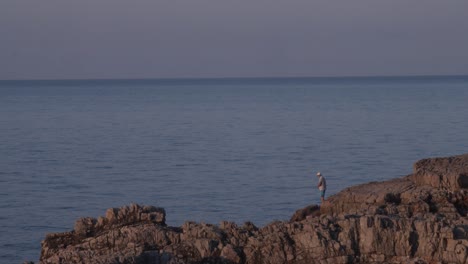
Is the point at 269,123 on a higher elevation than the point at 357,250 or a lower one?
higher

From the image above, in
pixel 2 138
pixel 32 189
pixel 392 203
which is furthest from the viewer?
pixel 2 138

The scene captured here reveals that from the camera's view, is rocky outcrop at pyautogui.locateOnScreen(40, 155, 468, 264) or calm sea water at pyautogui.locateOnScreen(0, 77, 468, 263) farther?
calm sea water at pyautogui.locateOnScreen(0, 77, 468, 263)

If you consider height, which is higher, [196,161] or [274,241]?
[196,161]

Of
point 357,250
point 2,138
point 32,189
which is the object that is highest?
point 2,138

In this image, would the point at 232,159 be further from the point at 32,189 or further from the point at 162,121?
the point at 162,121

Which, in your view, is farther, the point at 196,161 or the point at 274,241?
the point at 196,161

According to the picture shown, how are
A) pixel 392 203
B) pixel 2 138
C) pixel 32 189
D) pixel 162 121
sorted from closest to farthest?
pixel 392 203 < pixel 32 189 < pixel 2 138 < pixel 162 121

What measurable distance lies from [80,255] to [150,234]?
4.86ft

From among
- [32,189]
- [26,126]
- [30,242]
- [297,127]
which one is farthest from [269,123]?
[30,242]

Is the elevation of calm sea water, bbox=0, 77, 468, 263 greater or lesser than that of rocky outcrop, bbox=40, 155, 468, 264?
greater

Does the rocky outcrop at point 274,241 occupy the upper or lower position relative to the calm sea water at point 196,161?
lower

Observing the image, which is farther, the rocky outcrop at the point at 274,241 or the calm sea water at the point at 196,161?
the calm sea water at the point at 196,161

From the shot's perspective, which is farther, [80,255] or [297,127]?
[297,127]

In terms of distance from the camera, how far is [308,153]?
49.1m
